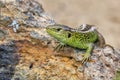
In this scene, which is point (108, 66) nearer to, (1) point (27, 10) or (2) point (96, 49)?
(2) point (96, 49)

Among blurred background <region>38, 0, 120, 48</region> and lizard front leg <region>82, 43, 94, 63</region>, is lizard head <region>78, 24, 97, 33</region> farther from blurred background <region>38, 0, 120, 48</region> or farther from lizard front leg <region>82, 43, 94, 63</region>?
blurred background <region>38, 0, 120, 48</region>

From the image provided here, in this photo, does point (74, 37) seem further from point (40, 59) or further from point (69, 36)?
point (40, 59)

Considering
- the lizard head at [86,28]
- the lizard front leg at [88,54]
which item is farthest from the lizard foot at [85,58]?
the lizard head at [86,28]

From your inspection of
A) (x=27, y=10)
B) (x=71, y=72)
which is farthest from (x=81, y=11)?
(x=71, y=72)

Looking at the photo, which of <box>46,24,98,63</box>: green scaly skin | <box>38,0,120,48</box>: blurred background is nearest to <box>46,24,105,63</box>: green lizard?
<box>46,24,98,63</box>: green scaly skin

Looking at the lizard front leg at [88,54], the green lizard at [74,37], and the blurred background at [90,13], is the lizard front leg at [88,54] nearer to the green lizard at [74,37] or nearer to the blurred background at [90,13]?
the green lizard at [74,37]

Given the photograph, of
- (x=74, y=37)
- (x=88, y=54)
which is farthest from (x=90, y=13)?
(x=88, y=54)
